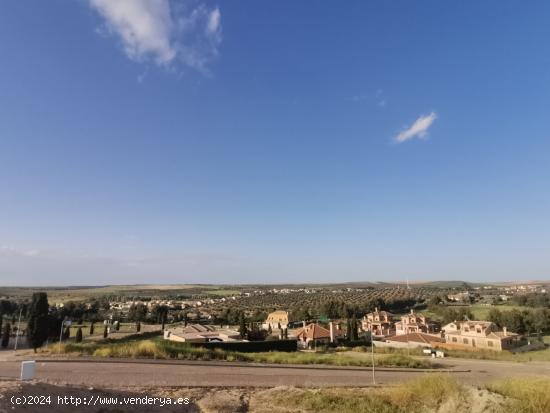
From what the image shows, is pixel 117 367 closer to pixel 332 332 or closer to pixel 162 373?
pixel 162 373

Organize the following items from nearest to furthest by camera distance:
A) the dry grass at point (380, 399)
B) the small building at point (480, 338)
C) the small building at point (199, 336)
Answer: the dry grass at point (380, 399)
the small building at point (199, 336)
the small building at point (480, 338)

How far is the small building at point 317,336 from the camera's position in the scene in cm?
5434

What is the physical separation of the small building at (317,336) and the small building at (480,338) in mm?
14759

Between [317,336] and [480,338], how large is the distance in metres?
20.8

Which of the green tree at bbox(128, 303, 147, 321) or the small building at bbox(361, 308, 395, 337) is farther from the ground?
the green tree at bbox(128, 303, 147, 321)

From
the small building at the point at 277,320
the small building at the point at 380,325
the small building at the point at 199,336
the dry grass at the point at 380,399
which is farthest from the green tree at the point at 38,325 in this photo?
the small building at the point at 380,325

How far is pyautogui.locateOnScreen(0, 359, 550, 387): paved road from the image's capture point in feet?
45.6

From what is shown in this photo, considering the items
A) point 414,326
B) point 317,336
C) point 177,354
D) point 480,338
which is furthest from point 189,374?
point 414,326

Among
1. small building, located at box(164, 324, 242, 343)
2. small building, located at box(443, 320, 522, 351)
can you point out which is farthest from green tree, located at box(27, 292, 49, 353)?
small building, located at box(443, 320, 522, 351)

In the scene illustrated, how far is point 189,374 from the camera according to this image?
15.9m

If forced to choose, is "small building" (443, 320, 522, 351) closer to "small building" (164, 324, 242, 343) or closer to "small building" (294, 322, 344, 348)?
"small building" (294, 322, 344, 348)

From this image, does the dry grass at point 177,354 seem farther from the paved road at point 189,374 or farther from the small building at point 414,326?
the small building at point 414,326

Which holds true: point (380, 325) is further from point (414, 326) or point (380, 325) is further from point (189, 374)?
point (189, 374)

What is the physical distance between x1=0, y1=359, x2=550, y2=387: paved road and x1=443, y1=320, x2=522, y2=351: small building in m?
39.0
